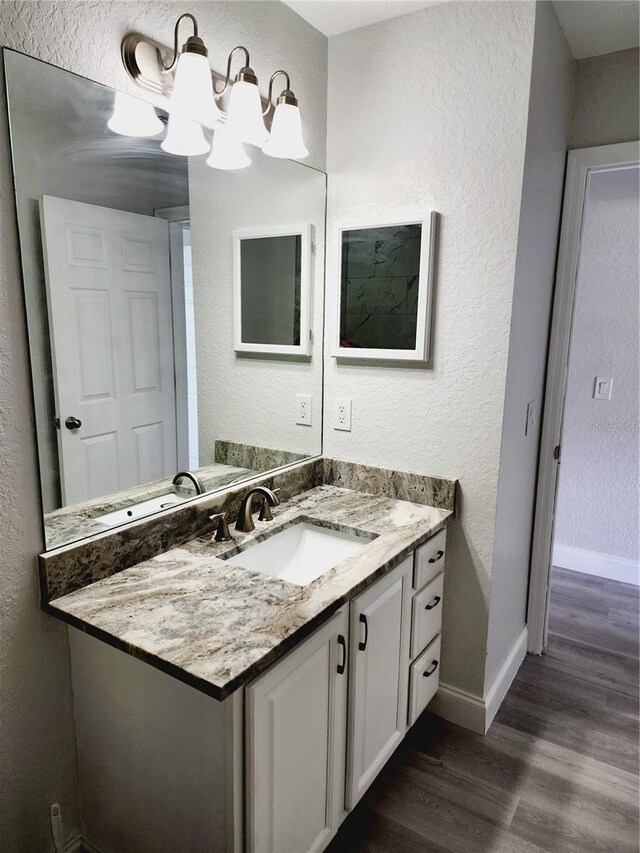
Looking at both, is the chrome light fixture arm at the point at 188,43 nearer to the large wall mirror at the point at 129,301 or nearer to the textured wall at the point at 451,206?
the large wall mirror at the point at 129,301

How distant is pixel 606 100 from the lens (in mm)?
2109

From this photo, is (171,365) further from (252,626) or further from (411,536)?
(411,536)

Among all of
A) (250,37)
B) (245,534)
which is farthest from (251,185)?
(245,534)

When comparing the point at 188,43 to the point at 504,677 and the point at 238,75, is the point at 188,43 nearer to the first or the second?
the point at 238,75

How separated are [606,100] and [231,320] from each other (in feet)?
5.47

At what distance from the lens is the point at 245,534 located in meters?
1.65

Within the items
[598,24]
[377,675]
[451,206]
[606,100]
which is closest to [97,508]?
[377,675]

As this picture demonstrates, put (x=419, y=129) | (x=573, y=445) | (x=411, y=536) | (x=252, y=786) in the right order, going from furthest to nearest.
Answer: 1. (x=573, y=445)
2. (x=419, y=129)
3. (x=411, y=536)
4. (x=252, y=786)

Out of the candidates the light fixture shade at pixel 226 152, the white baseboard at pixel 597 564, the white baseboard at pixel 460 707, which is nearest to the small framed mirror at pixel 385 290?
the light fixture shade at pixel 226 152

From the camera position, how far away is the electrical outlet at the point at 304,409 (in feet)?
6.94

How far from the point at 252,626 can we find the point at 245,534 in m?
0.50

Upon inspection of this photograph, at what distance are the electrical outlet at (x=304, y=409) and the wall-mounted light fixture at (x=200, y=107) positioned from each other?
0.83 meters

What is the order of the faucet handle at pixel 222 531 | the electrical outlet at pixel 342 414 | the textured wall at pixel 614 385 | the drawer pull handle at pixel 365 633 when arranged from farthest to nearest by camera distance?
the textured wall at pixel 614 385 < the electrical outlet at pixel 342 414 < the faucet handle at pixel 222 531 < the drawer pull handle at pixel 365 633

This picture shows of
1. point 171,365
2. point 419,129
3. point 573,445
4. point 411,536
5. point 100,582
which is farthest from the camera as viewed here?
point 573,445
